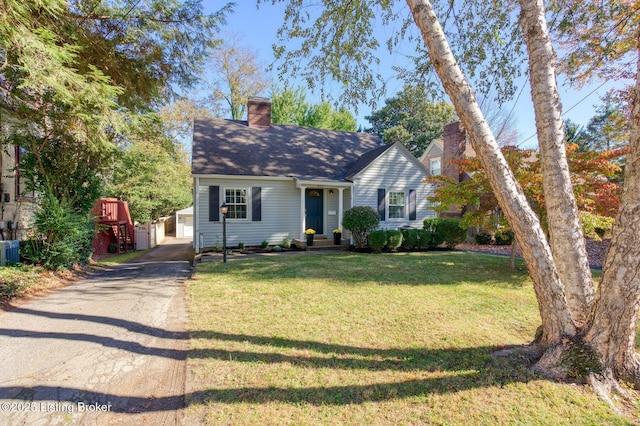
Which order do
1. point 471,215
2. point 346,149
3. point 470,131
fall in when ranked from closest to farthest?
1. point 470,131
2. point 471,215
3. point 346,149

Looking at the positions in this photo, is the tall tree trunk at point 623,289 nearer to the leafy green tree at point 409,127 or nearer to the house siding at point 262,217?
the house siding at point 262,217

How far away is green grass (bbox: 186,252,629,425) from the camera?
242 cm

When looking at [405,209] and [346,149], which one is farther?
[346,149]

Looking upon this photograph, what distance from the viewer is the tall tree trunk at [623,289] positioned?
2514mm

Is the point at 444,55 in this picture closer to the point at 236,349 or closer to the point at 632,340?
the point at 632,340

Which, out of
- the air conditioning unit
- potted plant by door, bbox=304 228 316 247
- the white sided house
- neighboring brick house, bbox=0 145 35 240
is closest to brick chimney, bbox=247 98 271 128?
the white sided house

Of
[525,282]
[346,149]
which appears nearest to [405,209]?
[346,149]

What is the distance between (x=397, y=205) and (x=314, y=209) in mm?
3637

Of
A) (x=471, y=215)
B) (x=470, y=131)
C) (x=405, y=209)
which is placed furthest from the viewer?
(x=405, y=209)

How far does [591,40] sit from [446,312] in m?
7.05

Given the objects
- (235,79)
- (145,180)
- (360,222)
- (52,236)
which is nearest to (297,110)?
(235,79)

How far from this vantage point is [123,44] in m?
8.23

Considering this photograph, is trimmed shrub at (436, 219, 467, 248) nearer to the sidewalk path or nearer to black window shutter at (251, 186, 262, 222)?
black window shutter at (251, 186, 262, 222)

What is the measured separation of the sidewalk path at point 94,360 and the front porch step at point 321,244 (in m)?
6.34
